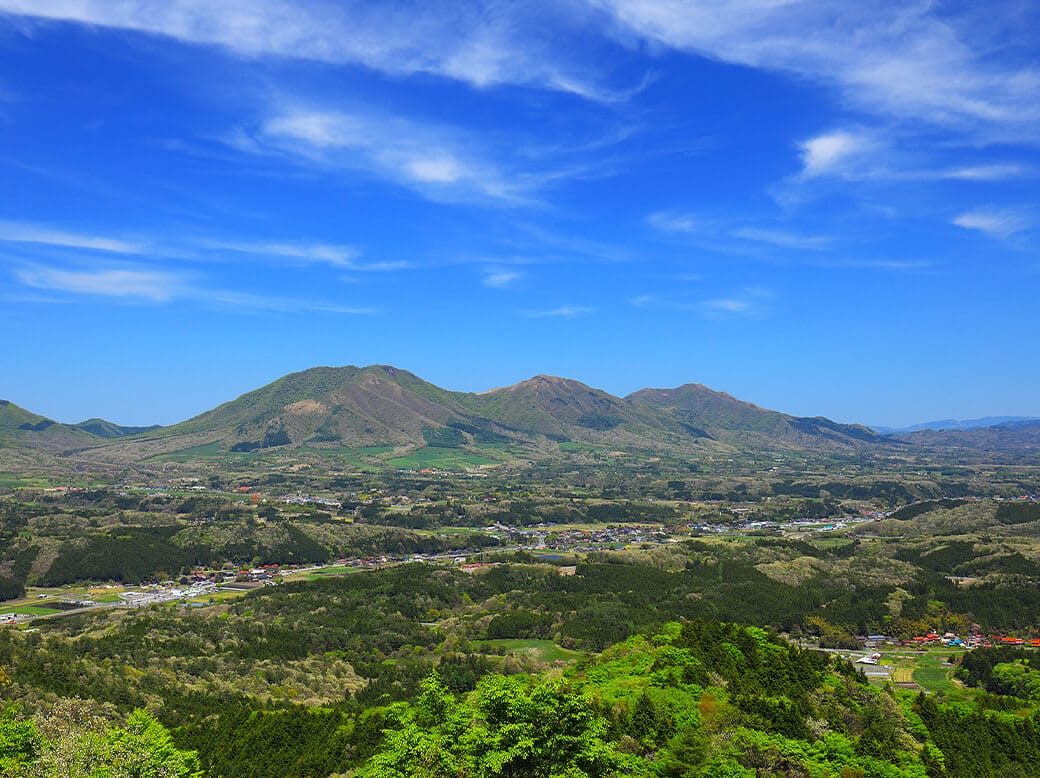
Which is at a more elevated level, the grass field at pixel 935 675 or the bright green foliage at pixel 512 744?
the bright green foliage at pixel 512 744

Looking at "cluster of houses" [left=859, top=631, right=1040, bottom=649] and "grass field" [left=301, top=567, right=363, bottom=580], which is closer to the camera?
"cluster of houses" [left=859, top=631, right=1040, bottom=649]

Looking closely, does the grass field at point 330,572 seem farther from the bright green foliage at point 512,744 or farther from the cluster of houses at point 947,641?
the bright green foliage at point 512,744

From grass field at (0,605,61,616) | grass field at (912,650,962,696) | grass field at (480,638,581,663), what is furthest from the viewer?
grass field at (0,605,61,616)

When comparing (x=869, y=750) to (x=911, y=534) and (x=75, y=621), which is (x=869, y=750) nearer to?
(x=75, y=621)

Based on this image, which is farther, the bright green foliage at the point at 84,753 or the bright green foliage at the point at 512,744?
the bright green foliage at the point at 84,753

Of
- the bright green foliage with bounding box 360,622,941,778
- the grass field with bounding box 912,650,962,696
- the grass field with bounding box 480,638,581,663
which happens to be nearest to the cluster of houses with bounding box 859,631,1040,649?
the grass field with bounding box 912,650,962,696

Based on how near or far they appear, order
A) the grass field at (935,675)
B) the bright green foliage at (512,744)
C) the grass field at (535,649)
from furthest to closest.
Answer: the grass field at (535,649)
the grass field at (935,675)
the bright green foliage at (512,744)

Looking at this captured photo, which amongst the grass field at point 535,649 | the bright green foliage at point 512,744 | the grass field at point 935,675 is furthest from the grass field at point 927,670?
the bright green foliage at point 512,744

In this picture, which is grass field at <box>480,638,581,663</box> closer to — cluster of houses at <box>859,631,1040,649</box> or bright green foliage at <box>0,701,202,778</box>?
cluster of houses at <box>859,631,1040,649</box>

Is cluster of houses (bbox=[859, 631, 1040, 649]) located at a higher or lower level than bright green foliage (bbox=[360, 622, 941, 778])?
lower
